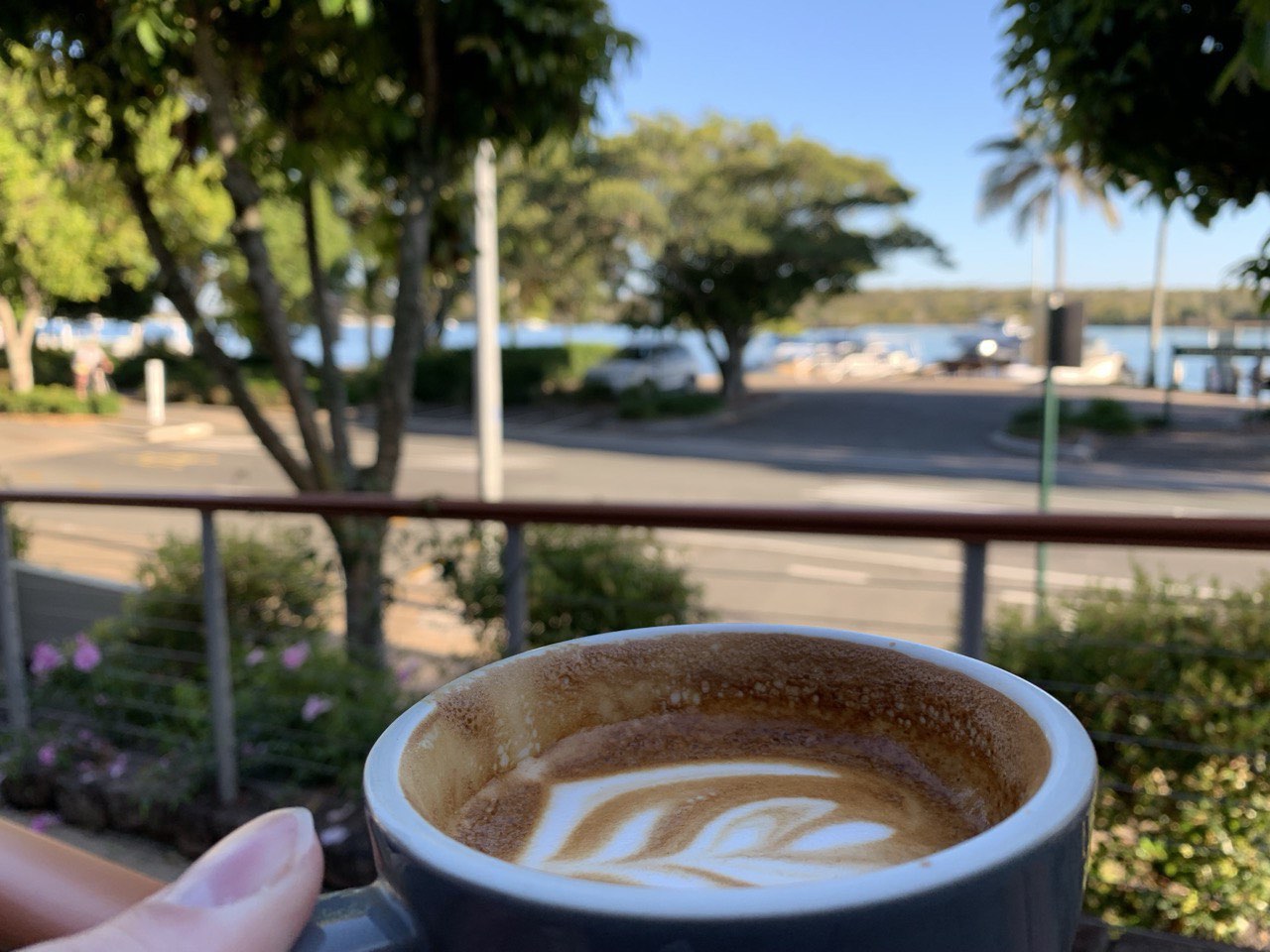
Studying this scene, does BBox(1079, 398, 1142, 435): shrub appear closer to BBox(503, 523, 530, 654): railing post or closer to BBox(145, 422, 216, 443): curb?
BBox(145, 422, 216, 443): curb

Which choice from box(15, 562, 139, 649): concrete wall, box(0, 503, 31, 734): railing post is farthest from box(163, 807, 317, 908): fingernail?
box(15, 562, 139, 649): concrete wall

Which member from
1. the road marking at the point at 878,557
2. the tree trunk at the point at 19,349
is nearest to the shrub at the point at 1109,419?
the road marking at the point at 878,557

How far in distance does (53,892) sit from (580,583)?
12.5ft

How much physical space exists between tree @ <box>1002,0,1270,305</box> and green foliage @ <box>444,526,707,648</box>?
2.17 metres

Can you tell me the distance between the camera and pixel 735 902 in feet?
1.20

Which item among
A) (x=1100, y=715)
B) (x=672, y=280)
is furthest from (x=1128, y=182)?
(x=672, y=280)

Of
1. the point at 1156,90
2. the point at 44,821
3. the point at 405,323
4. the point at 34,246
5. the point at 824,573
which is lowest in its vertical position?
the point at 824,573

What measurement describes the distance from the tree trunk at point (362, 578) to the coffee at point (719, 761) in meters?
3.23

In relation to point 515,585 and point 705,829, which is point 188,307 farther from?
point 705,829

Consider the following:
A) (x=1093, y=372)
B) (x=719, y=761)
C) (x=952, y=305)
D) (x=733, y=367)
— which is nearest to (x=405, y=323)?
(x=719, y=761)

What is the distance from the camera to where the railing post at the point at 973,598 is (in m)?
2.21

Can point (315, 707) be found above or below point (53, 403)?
below

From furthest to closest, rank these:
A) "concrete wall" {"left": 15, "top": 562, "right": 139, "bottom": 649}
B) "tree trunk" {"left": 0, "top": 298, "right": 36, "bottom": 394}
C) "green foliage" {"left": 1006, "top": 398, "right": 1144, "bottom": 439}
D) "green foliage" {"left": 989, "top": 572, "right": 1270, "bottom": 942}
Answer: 1. "tree trunk" {"left": 0, "top": 298, "right": 36, "bottom": 394}
2. "green foliage" {"left": 1006, "top": 398, "right": 1144, "bottom": 439}
3. "concrete wall" {"left": 15, "top": 562, "right": 139, "bottom": 649}
4. "green foliage" {"left": 989, "top": 572, "right": 1270, "bottom": 942}

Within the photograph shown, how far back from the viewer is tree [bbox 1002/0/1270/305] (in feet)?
7.86
